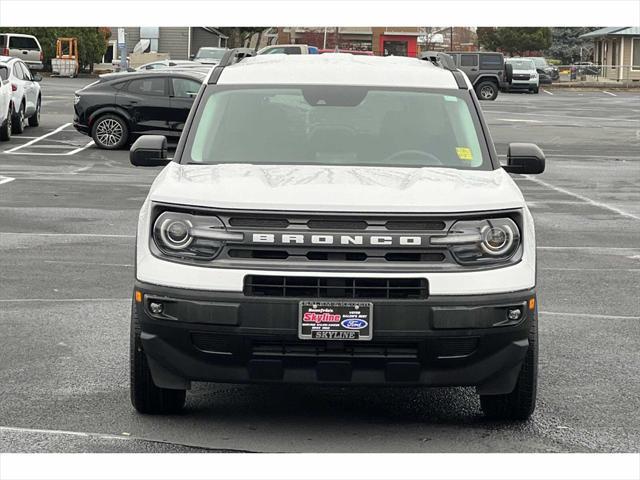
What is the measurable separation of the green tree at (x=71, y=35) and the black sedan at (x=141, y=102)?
3956 cm

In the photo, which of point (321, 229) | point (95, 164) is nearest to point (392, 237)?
point (321, 229)

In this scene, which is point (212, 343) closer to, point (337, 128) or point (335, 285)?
point (335, 285)

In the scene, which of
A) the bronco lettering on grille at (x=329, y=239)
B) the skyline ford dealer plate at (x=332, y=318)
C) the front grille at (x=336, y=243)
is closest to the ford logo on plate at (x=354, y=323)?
the skyline ford dealer plate at (x=332, y=318)

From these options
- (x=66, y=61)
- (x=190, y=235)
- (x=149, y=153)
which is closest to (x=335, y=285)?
(x=190, y=235)

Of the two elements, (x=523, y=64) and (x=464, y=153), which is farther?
(x=523, y=64)

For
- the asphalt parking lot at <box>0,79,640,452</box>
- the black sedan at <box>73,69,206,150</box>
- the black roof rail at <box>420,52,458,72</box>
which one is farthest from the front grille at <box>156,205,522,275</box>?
the black sedan at <box>73,69,206,150</box>

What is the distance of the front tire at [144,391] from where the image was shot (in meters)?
6.39

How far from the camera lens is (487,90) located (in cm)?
5462

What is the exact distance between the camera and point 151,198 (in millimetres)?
6297

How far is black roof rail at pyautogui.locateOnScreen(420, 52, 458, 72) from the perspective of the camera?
809 cm

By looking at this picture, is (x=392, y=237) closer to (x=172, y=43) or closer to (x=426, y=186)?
(x=426, y=186)

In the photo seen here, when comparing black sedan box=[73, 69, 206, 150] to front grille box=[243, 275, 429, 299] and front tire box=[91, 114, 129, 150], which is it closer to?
front tire box=[91, 114, 129, 150]

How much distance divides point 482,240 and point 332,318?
0.82 metres

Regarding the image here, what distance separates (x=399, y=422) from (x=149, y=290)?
146 cm
